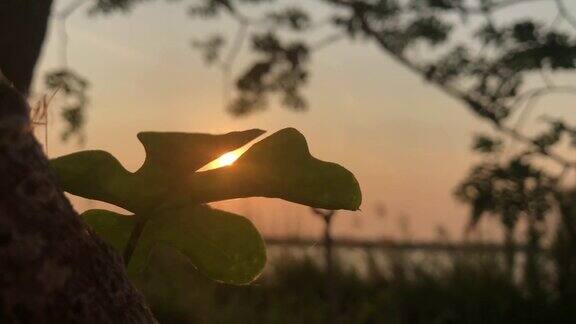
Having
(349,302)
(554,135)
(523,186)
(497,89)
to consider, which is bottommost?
(349,302)

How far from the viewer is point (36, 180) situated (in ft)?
2.14

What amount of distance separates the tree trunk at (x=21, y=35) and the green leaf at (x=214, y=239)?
1.30 metres

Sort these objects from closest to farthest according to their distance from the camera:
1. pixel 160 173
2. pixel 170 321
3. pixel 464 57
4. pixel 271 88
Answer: pixel 160 173, pixel 464 57, pixel 271 88, pixel 170 321

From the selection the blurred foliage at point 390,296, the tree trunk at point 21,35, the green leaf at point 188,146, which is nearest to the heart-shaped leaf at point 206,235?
the green leaf at point 188,146

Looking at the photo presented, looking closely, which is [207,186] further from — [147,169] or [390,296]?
[390,296]

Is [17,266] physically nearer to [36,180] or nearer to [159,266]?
[36,180]

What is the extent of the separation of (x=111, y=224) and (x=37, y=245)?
385 millimetres

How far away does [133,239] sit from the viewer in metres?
0.96

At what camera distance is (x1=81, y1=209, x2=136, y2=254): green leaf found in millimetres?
1016

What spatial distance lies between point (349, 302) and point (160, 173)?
6.55m

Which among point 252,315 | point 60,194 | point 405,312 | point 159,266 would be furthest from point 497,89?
point 159,266

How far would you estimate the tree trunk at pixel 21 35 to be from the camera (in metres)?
2.12

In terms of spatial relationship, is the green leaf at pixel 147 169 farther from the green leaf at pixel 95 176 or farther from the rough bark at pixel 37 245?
the rough bark at pixel 37 245

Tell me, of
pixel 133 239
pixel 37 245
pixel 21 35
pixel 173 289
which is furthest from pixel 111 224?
pixel 173 289
